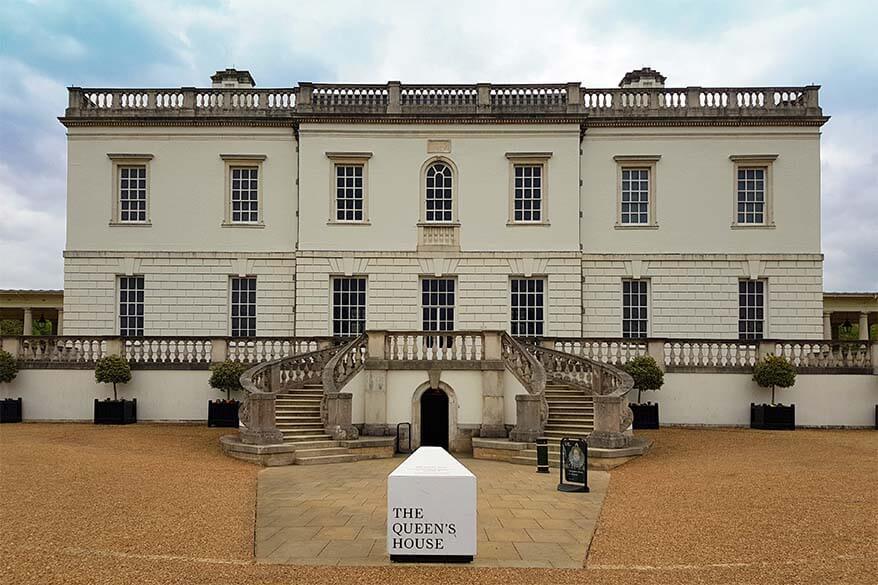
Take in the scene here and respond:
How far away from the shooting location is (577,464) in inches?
520

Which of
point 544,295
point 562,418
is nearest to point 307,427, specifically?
point 562,418

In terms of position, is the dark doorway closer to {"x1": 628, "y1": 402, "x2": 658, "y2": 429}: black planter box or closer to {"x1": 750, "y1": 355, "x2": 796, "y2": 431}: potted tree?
{"x1": 628, "y1": 402, "x2": 658, "y2": 429}: black planter box

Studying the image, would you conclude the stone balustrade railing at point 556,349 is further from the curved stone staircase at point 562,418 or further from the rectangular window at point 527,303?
the rectangular window at point 527,303

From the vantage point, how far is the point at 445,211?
85.0 feet

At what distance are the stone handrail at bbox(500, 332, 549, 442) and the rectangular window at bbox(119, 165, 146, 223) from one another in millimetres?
15209

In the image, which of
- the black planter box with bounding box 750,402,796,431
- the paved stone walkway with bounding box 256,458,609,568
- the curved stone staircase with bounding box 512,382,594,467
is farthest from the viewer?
the black planter box with bounding box 750,402,796,431

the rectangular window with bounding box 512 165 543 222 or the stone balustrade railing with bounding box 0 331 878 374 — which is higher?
the rectangular window with bounding box 512 165 543 222

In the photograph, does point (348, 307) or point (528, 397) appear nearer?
point (528, 397)

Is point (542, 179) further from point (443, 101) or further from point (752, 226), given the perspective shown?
point (752, 226)

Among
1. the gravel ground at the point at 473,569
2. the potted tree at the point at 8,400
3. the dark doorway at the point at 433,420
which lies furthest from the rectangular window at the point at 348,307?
the potted tree at the point at 8,400

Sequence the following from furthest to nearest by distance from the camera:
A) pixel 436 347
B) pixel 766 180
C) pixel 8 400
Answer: pixel 766 180, pixel 8 400, pixel 436 347

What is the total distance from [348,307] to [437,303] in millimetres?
3104

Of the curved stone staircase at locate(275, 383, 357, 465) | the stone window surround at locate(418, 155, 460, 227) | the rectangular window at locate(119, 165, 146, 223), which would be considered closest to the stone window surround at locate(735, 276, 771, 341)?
the stone window surround at locate(418, 155, 460, 227)

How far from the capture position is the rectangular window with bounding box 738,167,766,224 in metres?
26.1
